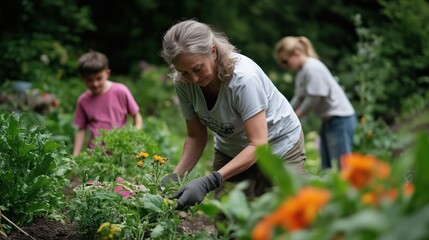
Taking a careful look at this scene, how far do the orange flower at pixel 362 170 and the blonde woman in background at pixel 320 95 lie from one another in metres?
4.26

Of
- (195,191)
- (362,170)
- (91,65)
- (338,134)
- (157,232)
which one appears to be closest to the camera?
(362,170)

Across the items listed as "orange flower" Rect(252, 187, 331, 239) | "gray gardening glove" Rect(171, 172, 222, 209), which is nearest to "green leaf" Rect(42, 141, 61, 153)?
"gray gardening glove" Rect(171, 172, 222, 209)

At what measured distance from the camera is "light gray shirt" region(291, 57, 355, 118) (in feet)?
18.7

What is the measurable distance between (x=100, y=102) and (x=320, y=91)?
78.6 inches

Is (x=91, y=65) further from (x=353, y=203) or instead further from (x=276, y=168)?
(x=353, y=203)

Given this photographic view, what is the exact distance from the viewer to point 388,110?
1036 cm

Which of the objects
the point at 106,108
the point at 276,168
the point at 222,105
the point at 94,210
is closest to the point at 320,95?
the point at 106,108

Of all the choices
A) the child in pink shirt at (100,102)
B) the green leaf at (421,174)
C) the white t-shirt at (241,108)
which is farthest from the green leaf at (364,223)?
the child in pink shirt at (100,102)

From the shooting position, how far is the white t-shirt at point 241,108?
2.98 metres

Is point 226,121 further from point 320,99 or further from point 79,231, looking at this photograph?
point 320,99

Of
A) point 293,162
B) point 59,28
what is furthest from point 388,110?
point 293,162

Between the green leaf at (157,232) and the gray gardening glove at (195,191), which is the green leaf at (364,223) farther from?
the gray gardening glove at (195,191)

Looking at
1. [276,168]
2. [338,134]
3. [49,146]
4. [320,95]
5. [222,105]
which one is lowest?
[338,134]

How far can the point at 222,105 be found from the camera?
10.2 feet
